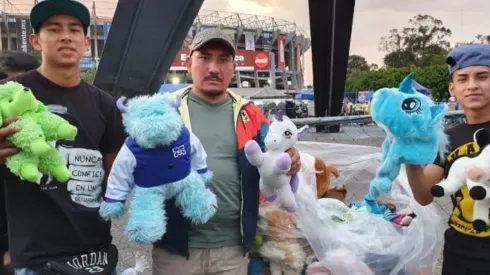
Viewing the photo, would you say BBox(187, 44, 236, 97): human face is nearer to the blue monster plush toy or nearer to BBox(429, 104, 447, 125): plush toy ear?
the blue monster plush toy

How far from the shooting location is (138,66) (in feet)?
26.0

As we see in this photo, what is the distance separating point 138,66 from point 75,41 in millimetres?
6113

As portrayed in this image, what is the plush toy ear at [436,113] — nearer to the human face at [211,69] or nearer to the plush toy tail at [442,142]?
the plush toy tail at [442,142]

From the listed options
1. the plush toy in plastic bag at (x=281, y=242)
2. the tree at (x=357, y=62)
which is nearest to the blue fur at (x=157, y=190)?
the plush toy in plastic bag at (x=281, y=242)

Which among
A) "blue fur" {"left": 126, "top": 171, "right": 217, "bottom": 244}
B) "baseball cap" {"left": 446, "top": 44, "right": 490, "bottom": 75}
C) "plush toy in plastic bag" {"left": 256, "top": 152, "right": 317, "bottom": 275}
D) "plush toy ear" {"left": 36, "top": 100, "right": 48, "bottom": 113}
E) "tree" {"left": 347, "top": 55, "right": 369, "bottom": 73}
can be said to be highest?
"tree" {"left": 347, "top": 55, "right": 369, "bottom": 73}

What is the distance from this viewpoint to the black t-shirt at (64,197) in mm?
1892

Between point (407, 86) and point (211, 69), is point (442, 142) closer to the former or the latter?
point (407, 86)

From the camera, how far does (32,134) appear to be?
1.72 m

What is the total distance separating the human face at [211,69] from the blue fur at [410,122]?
0.67m

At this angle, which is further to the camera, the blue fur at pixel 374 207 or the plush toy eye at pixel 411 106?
the blue fur at pixel 374 207

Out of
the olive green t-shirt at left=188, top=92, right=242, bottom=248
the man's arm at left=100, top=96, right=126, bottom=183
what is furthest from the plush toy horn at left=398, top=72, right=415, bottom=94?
the man's arm at left=100, top=96, right=126, bottom=183

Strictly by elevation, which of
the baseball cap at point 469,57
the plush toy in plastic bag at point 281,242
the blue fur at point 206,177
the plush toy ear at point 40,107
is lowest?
the plush toy in plastic bag at point 281,242

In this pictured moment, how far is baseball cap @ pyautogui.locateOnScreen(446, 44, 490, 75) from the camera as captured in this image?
6.59ft

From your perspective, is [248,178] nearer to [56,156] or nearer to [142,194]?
[142,194]
